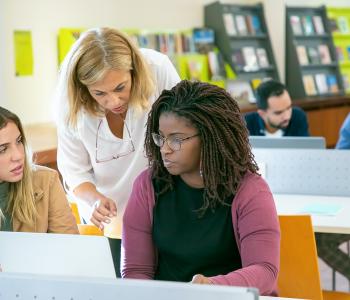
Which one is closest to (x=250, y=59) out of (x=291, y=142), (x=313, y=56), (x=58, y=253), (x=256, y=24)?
(x=256, y=24)

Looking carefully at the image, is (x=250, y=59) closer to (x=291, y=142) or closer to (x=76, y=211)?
(x=291, y=142)

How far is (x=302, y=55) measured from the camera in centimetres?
808

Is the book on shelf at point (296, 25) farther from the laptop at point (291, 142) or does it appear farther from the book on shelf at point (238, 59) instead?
the laptop at point (291, 142)

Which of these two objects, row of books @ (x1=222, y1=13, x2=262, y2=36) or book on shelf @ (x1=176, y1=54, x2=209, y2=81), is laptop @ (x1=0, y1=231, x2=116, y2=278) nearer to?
book on shelf @ (x1=176, y1=54, x2=209, y2=81)

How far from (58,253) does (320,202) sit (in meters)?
1.75

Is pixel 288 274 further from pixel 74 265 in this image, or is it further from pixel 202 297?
pixel 202 297

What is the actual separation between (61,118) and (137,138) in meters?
0.28

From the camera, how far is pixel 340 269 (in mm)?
3111

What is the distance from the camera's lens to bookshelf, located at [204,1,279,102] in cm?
738

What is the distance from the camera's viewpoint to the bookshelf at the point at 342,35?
334 inches

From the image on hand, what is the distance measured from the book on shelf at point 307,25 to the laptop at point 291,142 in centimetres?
518

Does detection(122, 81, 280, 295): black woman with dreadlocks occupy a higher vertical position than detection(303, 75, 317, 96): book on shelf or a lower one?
lower

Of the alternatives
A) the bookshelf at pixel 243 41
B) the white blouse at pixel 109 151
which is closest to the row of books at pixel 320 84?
the bookshelf at pixel 243 41

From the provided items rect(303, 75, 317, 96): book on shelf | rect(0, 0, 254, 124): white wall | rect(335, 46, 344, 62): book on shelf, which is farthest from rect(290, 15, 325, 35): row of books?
rect(0, 0, 254, 124): white wall
